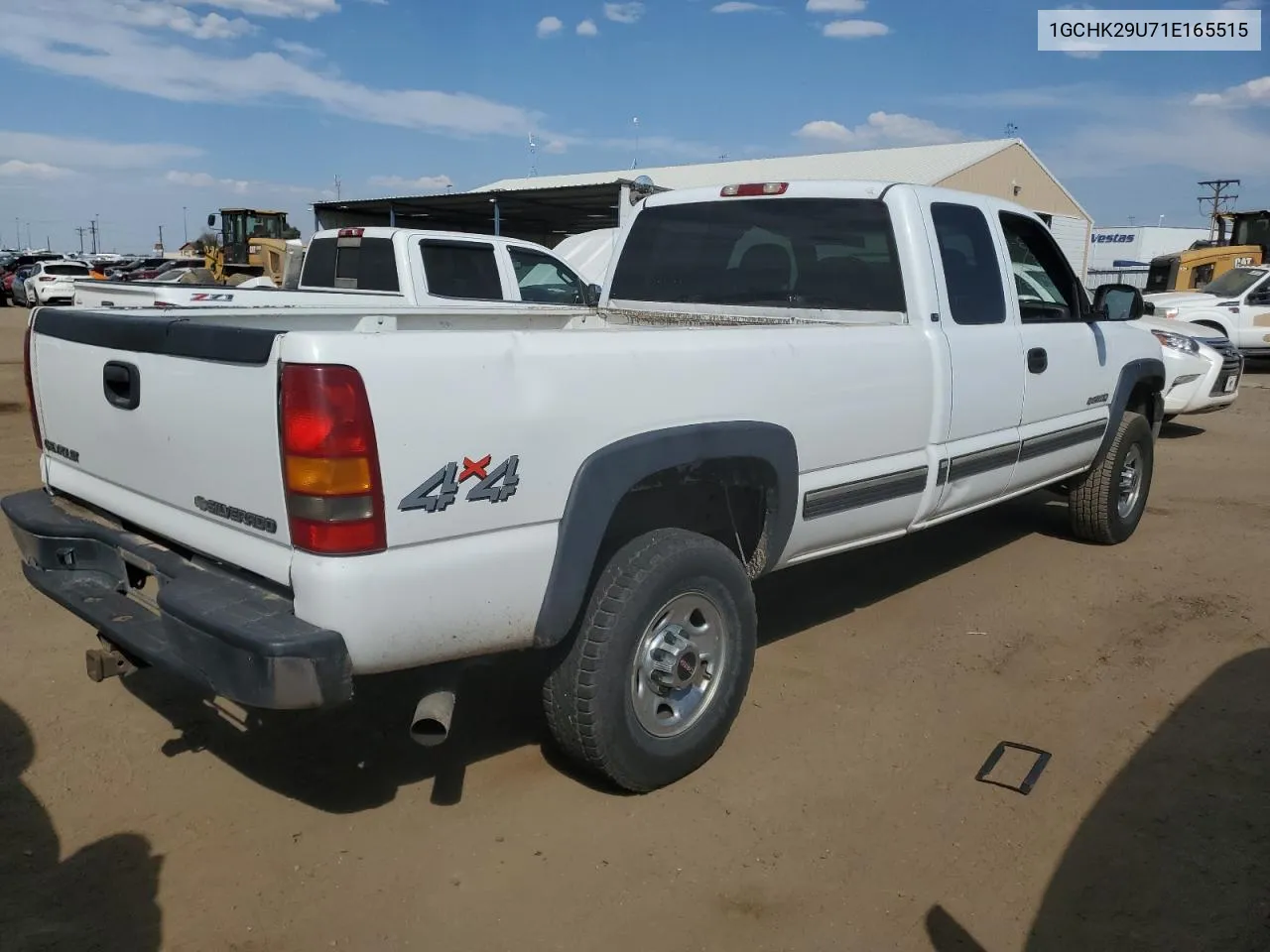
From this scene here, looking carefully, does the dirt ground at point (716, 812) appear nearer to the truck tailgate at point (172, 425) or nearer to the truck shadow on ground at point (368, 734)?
the truck shadow on ground at point (368, 734)

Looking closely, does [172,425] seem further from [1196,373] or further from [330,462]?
[1196,373]

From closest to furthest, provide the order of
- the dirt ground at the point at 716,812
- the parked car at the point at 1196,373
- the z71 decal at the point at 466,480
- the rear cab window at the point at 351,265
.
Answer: the z71 decal at the point at 466,480 < the dirt ground at the point at 716,812 < the rear cab window at the point at 351,265 < the parked car at the point at 1196,373

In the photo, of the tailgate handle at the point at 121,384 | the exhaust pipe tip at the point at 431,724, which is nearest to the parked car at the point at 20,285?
the tailgate handle at the point at 121,384

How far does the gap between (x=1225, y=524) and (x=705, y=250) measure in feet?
15.1

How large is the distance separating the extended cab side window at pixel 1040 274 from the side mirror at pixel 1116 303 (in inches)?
4.5

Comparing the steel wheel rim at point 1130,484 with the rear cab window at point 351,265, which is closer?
the steel wheel rim at point 1130,484

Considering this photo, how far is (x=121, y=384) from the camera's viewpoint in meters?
2.99

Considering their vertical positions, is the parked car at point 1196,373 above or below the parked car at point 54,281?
below

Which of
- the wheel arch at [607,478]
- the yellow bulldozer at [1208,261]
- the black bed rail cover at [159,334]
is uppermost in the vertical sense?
the yellow bulldozer at [1208,261]

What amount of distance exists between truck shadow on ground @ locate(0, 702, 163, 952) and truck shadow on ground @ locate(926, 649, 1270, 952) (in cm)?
210

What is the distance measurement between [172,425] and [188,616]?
0.57 meters

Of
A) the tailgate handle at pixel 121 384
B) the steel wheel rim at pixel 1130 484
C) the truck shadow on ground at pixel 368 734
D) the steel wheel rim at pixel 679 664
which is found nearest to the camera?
the tailgate handle at pixel 121 384

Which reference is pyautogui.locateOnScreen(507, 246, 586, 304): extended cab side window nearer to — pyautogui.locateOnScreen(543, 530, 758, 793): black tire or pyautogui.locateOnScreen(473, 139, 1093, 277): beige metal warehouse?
pyautogui.locateOnScreen(543, 530, 758, 793): black tire

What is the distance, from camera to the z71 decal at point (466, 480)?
98.1 inches
